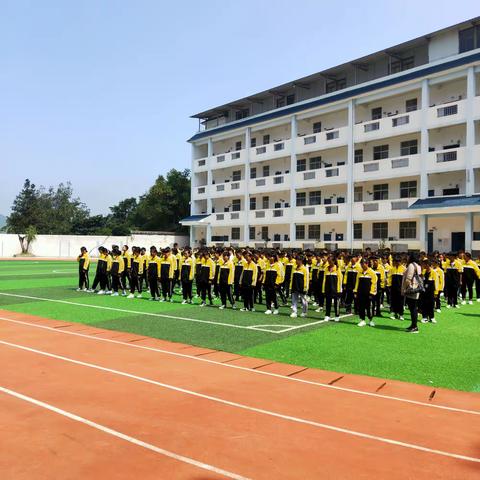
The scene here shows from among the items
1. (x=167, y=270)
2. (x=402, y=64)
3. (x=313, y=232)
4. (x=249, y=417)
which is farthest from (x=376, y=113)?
(x=249, y=417)

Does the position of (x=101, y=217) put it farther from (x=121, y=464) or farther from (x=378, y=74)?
(x=121, y=464)

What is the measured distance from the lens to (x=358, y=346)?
9.84 m

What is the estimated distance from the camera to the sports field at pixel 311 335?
27.2 feet

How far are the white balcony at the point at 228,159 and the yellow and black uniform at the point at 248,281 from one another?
2852 cm

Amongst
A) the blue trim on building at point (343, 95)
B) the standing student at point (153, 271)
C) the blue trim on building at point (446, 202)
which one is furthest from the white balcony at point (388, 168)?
the standing student at point (153, 271)

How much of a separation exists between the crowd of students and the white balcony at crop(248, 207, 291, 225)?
20743 millimetres

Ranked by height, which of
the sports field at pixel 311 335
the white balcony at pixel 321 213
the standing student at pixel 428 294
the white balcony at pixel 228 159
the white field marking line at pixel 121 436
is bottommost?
the sports field at pixel 311 335

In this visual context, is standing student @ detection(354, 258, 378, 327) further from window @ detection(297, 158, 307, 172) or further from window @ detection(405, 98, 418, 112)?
window @ detection(297, 158, 307, 172)

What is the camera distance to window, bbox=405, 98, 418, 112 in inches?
1233

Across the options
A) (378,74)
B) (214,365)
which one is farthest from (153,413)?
(378,74)

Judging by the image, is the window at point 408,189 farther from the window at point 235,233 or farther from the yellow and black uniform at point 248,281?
the yellow and black uniform at point 248,281

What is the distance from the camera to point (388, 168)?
103ft

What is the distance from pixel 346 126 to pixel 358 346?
88.5 ft

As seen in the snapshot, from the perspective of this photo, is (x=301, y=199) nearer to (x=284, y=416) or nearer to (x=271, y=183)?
(x=271, y=183)
